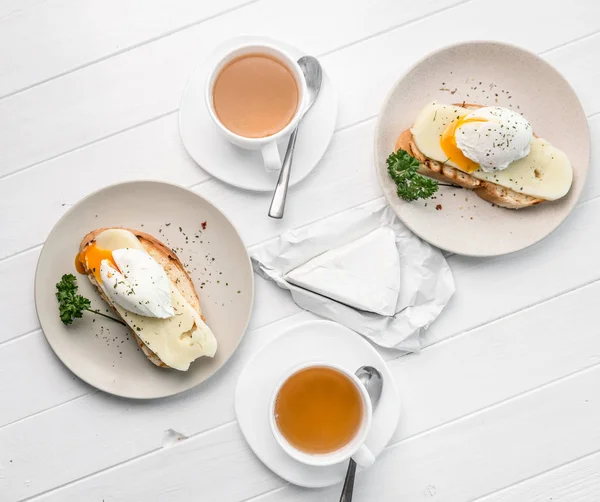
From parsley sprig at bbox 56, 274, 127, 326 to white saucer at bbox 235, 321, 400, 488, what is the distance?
0.43 meters

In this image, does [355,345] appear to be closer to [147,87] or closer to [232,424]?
[232,424]

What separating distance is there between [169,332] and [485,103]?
3.33ft

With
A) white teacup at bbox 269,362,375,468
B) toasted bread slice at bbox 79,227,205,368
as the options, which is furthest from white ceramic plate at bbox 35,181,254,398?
white teacup at bbox 269,362,375,468

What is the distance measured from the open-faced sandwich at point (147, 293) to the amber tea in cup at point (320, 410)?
23 centimetres

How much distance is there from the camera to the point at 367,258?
1701 millimetres

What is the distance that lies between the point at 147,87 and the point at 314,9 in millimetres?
494

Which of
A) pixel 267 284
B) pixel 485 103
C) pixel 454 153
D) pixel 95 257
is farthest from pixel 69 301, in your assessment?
pixel 485 103

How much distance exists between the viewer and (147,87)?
1741mm

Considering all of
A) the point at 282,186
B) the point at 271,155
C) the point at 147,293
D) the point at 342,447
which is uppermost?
the point at 271,155

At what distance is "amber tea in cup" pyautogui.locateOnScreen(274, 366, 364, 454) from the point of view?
158cm

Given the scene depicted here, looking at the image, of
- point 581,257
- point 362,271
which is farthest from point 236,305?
point 581,257

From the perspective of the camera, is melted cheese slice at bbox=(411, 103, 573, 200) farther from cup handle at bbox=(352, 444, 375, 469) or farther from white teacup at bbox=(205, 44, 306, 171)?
cup handle at bbox=(352, 444, 375, 469)

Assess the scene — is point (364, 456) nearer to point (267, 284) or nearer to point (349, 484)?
point (349, 484)

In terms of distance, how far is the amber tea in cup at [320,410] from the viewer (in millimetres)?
1581
